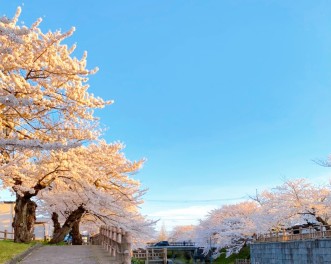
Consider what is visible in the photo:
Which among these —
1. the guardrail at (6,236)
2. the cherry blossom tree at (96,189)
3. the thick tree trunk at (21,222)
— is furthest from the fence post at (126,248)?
the guardrail at (6,236)

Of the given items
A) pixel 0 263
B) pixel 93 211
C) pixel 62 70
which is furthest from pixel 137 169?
pixel 0 263

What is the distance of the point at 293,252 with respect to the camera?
32500 mm

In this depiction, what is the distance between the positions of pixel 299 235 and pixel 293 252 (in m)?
1.69

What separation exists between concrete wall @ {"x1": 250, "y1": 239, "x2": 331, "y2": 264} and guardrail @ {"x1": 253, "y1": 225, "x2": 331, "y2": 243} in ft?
1.31

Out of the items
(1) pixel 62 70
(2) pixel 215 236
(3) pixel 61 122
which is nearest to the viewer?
(1) pixel 62 70

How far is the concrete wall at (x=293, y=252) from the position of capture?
2772 centimetres

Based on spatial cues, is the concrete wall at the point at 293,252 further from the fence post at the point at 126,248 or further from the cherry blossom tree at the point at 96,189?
the fence post at the point at 126,248

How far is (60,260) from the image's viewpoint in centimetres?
1488

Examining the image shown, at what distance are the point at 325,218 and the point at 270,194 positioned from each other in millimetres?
10239

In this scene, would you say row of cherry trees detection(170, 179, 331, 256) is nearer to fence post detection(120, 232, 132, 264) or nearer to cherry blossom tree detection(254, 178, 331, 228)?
cherry blossom tree detection(254, 178, 331, 228)

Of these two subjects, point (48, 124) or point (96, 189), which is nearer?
point (48, 124)

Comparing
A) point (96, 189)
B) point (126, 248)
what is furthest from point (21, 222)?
point (126, 248)

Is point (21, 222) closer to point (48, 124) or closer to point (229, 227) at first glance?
point (48, 124)

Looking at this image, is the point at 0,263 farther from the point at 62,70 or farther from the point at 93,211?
the point at 93,211
